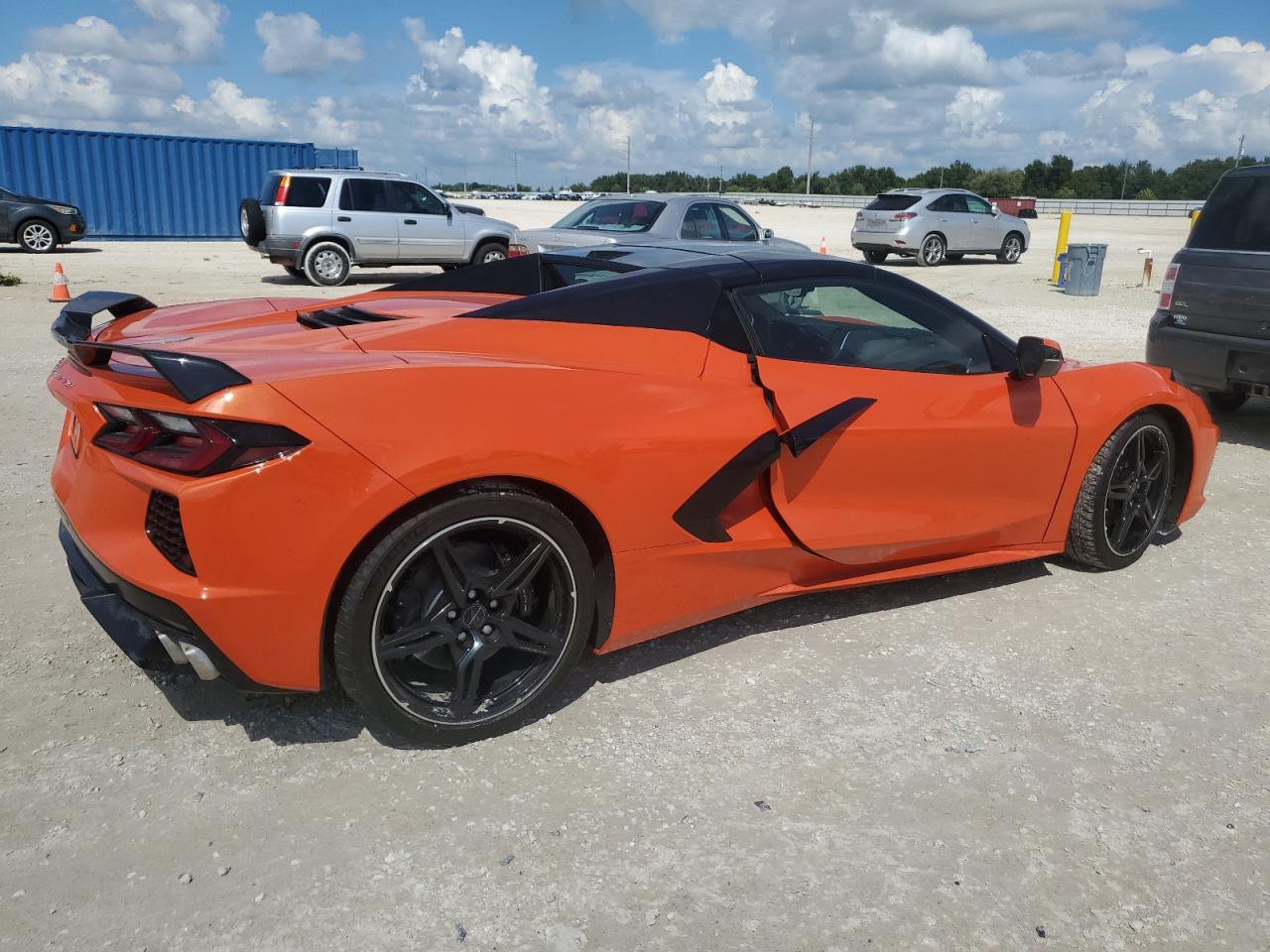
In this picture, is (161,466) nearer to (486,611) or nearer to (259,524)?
(259,524)

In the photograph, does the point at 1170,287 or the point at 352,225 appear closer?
the point at 1170,287

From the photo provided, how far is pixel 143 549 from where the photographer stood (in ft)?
8.30

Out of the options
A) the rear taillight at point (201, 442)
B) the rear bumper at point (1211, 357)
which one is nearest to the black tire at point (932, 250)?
the rear bumper at point (1211, 357)

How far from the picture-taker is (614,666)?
340 cm

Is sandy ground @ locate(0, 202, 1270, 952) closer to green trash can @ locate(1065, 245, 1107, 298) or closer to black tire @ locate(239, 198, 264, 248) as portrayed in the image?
black tire @ locate(239, 198, 264, 248)

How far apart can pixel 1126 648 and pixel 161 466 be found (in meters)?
3.22

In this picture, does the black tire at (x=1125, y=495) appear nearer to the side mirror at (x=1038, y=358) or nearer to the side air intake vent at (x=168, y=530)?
the side mirror at (x=1038, y=358)

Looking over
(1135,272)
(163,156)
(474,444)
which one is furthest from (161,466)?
(163,156)

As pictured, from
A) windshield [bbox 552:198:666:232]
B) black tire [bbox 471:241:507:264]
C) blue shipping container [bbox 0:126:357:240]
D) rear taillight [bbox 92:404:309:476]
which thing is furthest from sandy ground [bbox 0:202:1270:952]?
blue shipping container [bbox 0:126:357:240]

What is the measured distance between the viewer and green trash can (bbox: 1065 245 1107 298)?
53.2ft

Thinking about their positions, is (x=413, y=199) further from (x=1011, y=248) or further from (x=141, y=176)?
(x=1011, y=248)

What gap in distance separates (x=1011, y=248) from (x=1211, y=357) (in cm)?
1752

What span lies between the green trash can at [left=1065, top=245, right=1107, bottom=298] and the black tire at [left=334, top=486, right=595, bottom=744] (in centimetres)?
1559

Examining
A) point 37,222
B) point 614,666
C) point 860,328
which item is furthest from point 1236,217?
point 37,222
